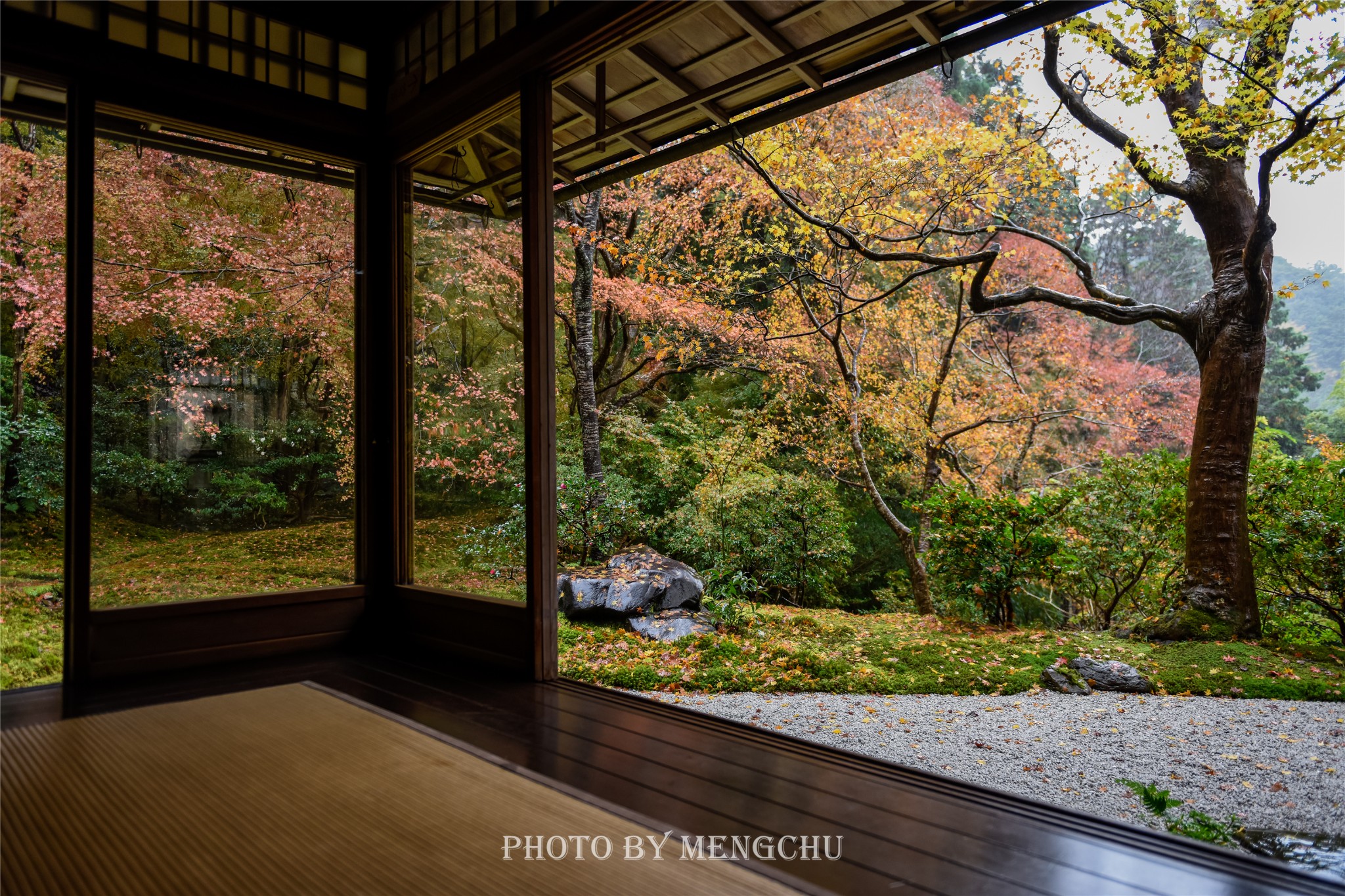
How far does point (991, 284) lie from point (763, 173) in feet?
10.9

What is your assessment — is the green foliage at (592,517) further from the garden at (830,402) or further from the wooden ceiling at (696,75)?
the wooden ceiling at (696,75)

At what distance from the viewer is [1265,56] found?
165 inches

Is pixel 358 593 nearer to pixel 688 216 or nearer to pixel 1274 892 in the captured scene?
pixel 1274 892

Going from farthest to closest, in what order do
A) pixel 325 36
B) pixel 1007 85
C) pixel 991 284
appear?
pixel 1007 85 → pixel 991 284 → pixel 325 36

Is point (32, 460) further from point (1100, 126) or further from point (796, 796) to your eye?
point (1100, 126)

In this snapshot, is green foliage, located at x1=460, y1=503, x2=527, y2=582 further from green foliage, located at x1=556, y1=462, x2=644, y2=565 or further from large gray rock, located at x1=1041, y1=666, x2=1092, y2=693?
large gray rock, located at x1=1041, y1=666, x2=1092, y2=693

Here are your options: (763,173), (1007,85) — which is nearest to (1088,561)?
(763,173)

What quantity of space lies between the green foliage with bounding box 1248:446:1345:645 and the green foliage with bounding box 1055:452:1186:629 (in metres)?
0.58

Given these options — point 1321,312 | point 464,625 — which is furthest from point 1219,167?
point 464,625

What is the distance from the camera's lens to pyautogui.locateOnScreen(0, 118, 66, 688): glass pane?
378cm

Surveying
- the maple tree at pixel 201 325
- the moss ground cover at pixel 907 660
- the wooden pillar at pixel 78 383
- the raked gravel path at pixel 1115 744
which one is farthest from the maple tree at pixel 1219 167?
the wooden pillar at pixel 78 383

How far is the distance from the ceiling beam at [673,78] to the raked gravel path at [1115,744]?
9.57 ft

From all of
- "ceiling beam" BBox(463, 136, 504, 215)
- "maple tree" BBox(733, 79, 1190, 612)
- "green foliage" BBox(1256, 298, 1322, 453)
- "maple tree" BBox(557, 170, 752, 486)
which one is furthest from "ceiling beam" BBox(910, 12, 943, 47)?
"green foliage" BBox(1256, 298, 1322, 453)

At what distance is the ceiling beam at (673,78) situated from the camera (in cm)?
326
